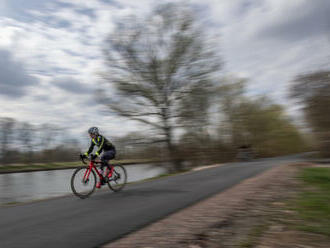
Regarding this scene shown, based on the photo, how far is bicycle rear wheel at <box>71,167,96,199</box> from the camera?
7582 mm

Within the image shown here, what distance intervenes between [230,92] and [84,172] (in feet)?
87.4

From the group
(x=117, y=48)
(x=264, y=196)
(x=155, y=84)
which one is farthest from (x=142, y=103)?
(x=264, y=196)

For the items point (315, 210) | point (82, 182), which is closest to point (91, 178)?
point (82, 182)

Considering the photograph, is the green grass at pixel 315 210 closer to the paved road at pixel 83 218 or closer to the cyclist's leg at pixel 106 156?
the paved road at pixel 83 218

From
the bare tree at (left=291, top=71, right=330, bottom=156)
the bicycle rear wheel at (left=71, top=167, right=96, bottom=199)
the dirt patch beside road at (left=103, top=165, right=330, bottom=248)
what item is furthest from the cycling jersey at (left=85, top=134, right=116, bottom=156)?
the bare tree at (left=291, top=71, right=330, bottom=156)

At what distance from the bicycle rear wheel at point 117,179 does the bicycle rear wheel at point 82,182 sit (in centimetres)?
68

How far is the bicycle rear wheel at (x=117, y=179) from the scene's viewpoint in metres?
8.64

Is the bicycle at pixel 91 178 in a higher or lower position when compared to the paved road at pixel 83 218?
higher

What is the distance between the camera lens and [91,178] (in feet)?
26.3

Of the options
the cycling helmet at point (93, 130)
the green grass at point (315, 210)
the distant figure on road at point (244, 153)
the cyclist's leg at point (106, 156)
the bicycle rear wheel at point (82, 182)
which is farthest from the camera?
the distant figure on road at point (244, 153)

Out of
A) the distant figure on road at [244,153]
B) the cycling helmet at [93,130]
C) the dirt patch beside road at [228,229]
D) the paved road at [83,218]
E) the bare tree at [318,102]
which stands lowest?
the dirt patch beside road at [228,229]

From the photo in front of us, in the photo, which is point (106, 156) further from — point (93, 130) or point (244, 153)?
point (244, 153)

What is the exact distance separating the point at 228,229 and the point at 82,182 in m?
4.92

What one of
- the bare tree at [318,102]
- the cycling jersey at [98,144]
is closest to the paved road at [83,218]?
the cycling jersey at [98,144]
